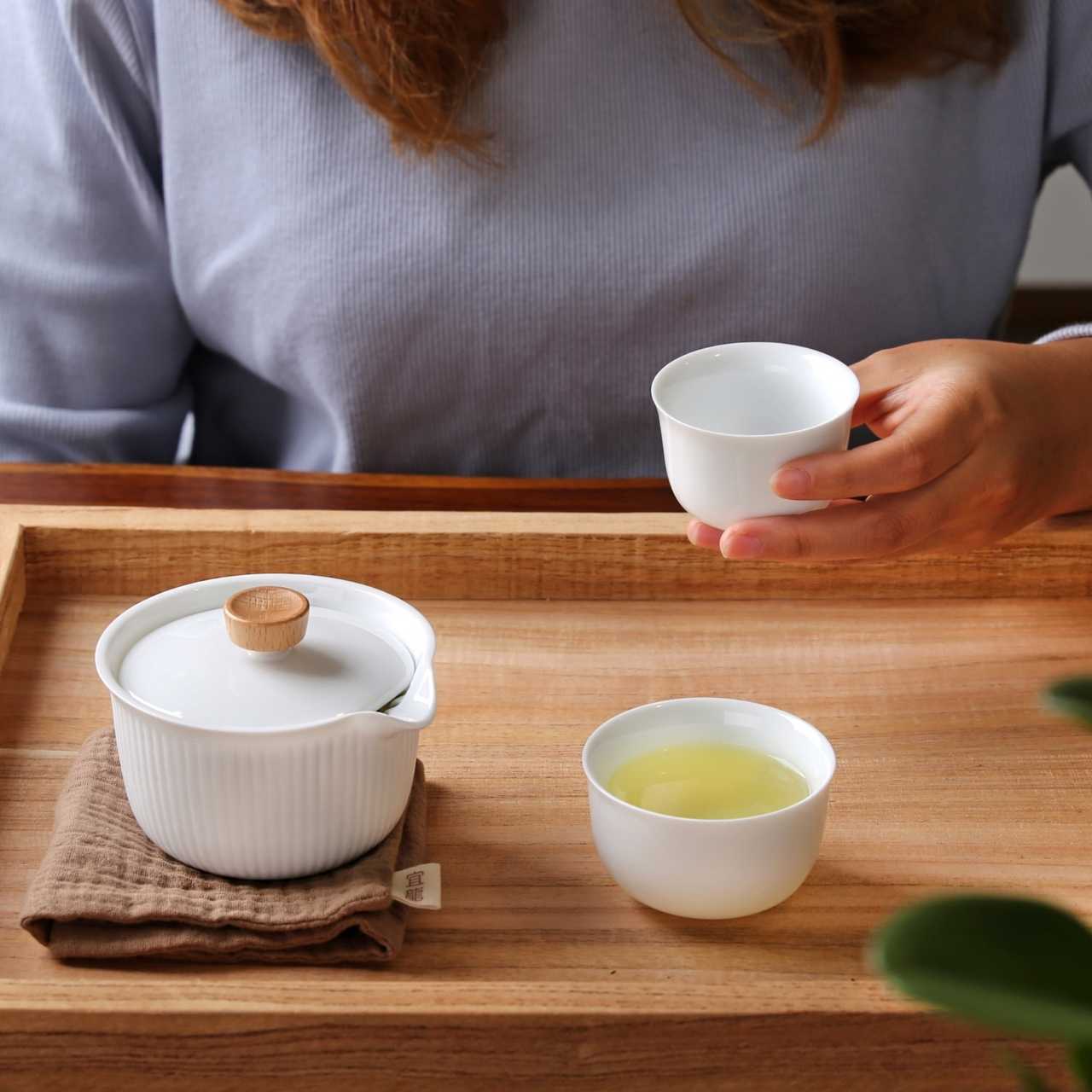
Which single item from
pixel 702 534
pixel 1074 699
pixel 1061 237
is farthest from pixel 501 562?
pixel 1061 237

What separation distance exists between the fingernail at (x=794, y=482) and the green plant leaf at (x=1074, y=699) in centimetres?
41

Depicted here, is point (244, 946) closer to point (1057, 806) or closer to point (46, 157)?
point (1057, 806)

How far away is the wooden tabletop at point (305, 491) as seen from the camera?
0.87 metres

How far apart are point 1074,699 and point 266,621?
0.37 metres

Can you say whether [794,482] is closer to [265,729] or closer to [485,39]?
[265,729]

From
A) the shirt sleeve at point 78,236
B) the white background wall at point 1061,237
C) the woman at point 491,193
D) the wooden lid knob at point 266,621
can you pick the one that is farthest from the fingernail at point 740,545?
the white background wall at point 1061,237

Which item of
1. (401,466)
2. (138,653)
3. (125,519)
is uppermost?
(138,653)

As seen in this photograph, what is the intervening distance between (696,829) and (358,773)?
14cm

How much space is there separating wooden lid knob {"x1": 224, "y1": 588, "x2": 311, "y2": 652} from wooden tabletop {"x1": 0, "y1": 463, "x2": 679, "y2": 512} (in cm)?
32

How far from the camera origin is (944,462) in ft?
2.37

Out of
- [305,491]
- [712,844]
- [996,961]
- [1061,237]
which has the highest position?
[996,961]

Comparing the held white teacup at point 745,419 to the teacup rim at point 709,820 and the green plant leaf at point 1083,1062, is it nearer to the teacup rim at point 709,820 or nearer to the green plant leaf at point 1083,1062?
the teacup rim at point 709,820

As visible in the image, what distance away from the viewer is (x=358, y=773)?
0.54 m

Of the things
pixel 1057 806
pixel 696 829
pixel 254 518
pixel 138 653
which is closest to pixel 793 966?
pixel 696 829
